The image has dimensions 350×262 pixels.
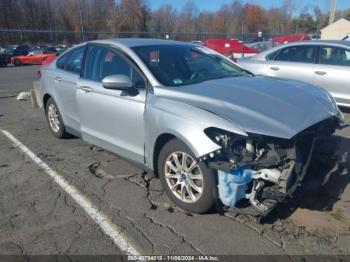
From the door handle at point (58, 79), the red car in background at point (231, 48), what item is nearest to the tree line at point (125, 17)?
the red car in background at point (231, 48)

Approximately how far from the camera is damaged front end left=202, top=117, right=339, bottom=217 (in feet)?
9.49

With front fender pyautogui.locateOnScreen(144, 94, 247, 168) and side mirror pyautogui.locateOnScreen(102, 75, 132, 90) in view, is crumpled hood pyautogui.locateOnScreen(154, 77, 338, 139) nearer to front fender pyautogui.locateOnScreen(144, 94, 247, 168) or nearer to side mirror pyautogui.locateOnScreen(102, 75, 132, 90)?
front fender pyautogui.locateOnScreen(144, 94, 247, 168)

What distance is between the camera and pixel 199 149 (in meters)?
2.99

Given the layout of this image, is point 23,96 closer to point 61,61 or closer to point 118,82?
point 61,61

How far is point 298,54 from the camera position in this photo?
7.59m

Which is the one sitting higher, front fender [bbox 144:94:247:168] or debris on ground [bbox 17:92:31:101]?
front fender [bbox 144:94:247:168]

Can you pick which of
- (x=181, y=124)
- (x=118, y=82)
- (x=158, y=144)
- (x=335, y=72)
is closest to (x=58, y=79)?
(x=118, y=82)

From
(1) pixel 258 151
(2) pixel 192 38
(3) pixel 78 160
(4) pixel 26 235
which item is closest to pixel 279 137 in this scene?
(1) pixel 258 151

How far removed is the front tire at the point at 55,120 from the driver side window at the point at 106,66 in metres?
1.34

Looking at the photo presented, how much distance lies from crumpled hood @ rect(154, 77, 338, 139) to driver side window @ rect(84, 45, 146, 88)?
454 mm

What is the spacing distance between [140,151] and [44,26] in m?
67.4

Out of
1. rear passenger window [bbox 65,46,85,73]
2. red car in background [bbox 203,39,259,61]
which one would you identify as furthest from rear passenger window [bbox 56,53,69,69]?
red car in background [bbox 203,39,259,61]

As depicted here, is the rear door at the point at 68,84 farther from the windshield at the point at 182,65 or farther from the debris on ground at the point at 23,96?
the debris on ground at the point at 23,96

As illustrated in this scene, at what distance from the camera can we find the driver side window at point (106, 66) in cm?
395
